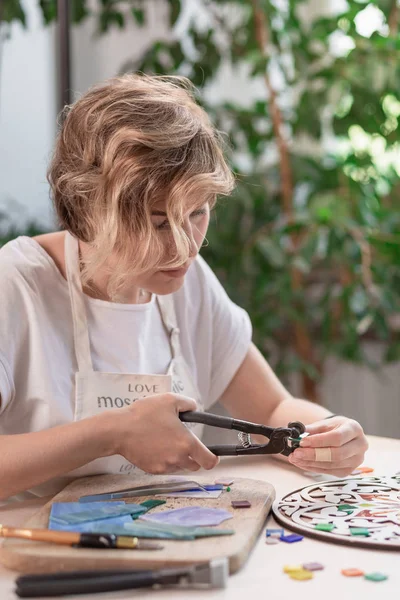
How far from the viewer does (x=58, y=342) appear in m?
1.25

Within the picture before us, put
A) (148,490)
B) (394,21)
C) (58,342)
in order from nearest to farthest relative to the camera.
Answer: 1. (148,490)
2. (58,342)
3. (394,21)

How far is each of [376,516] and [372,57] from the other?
1.61 metres

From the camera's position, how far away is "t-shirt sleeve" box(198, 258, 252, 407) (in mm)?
1466

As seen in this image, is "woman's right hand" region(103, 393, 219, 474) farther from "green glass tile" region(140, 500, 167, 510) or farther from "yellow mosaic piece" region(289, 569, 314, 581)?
"yellow mosaic piece" region(289, 569, 314, 581)

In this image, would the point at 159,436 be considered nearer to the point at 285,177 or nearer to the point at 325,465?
the point at 325,465

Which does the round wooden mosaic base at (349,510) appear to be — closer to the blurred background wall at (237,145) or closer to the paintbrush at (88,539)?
the paintbrush at (88,539)

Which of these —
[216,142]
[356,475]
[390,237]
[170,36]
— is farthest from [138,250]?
[170,36]

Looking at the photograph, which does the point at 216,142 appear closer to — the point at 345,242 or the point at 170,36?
the point at 345,242

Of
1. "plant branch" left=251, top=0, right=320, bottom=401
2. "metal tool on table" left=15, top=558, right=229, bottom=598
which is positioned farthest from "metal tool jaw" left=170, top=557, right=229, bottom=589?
"plant branch" left=251, top=0, right=320, bottom=401

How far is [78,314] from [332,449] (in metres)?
0.45

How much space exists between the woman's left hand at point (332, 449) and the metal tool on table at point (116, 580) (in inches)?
13.4

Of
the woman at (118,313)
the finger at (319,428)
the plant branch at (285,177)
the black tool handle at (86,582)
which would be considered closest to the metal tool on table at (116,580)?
the black tool handle at (86,582)

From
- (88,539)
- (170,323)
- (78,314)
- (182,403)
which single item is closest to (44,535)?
(88,539)

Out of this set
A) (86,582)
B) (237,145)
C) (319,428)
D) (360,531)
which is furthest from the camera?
(237,145)
